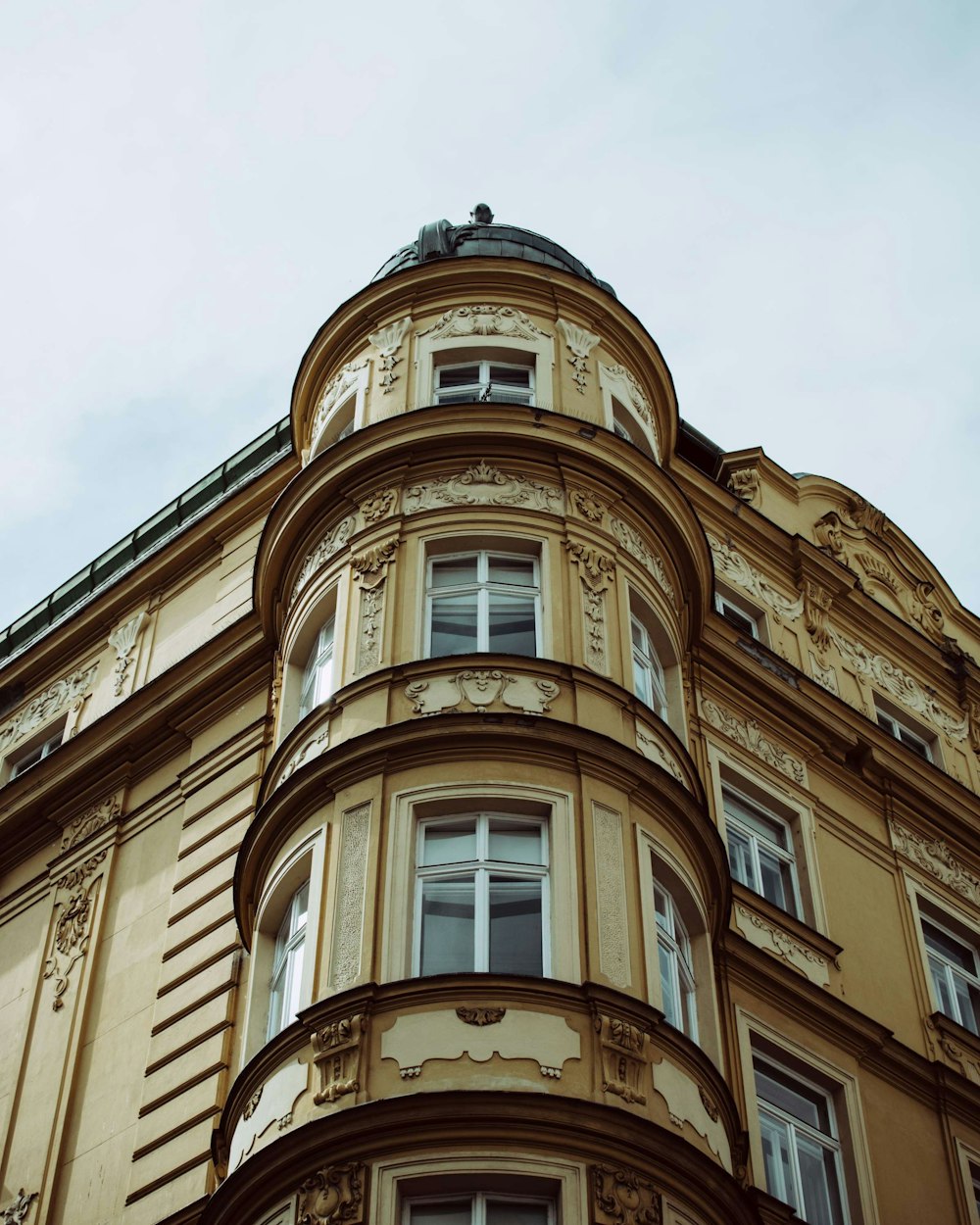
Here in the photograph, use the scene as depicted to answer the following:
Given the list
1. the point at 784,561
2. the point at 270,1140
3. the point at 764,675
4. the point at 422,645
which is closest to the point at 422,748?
the point at 422,645

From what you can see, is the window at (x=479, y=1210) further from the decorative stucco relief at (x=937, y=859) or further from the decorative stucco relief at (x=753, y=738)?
the decorative stucco relief at (x=937, y=859)

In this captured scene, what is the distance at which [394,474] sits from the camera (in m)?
20.7

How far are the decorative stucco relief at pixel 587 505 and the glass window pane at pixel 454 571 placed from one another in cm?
140

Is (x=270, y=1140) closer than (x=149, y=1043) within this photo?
Yes

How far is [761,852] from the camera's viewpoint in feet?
71.3

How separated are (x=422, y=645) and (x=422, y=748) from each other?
69.2 inches

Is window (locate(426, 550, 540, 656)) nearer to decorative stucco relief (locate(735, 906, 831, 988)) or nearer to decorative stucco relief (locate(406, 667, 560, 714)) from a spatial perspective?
decorative stucco relief (locate(406, 667, 560, 714))

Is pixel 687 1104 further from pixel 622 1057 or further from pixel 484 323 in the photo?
pixel 484 323

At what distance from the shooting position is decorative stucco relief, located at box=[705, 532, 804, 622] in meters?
25.3

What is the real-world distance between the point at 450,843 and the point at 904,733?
1135cm

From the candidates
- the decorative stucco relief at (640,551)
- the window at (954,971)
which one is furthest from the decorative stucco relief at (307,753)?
the window at (954,971)

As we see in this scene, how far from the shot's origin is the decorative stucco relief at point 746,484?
27.0 metres

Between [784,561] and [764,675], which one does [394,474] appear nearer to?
[764,675]

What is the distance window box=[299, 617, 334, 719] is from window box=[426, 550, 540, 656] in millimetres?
1272
